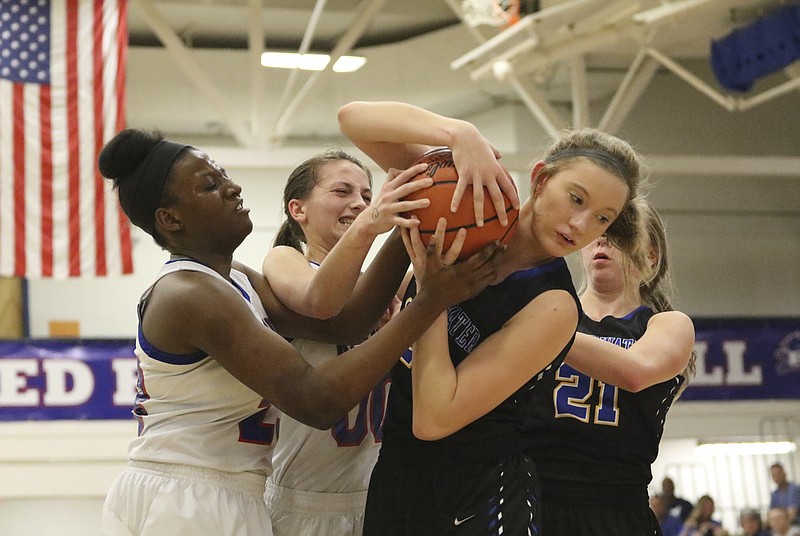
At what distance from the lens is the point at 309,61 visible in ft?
44.7

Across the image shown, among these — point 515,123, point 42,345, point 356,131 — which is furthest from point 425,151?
point 515,123

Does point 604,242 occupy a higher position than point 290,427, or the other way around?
point 604,242

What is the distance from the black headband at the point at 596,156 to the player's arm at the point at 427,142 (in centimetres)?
25

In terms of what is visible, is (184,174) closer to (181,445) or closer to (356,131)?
(356,131)

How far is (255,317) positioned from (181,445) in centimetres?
40

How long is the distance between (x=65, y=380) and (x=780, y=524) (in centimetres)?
766

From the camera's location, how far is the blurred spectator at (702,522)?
38.6 feet

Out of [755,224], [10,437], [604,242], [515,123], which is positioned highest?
[515,123]

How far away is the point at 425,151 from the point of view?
9.30ft

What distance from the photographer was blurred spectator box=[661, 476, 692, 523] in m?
12.3

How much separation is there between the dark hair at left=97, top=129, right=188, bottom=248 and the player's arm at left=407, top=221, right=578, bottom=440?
728 mm

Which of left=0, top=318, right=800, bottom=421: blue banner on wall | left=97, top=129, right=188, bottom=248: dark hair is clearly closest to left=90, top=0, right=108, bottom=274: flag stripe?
left=0, top=318, right=800, bottom=421: blue banner on wall

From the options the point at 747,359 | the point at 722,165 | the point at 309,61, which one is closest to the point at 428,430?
the point at 722,165

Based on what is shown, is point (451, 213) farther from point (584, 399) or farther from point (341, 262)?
point (584, 399)
